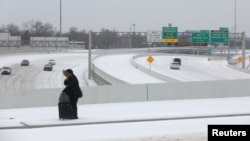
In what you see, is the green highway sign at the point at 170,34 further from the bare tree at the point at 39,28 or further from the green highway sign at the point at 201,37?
the bare tree at the point at 39,28

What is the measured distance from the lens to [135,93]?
24281mm

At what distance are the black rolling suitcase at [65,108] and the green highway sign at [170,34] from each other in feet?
171

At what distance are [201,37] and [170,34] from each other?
15.6 ft

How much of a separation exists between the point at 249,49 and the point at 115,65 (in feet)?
326

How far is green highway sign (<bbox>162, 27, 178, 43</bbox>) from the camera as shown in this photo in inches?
2631

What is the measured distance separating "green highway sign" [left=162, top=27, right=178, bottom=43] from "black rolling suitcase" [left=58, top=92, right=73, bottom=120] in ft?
171

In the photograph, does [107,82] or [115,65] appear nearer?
[107,82]

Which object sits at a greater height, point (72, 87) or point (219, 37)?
point (219, 37)

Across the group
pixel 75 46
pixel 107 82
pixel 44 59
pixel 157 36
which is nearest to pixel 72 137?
pixel 107 82

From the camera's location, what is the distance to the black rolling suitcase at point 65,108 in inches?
599

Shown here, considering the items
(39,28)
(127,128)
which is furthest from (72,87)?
(39,28)

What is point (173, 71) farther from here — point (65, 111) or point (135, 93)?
point (65, 111)

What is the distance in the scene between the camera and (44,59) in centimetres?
10069

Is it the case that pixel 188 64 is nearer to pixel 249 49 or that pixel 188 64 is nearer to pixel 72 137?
pixel 249 49
